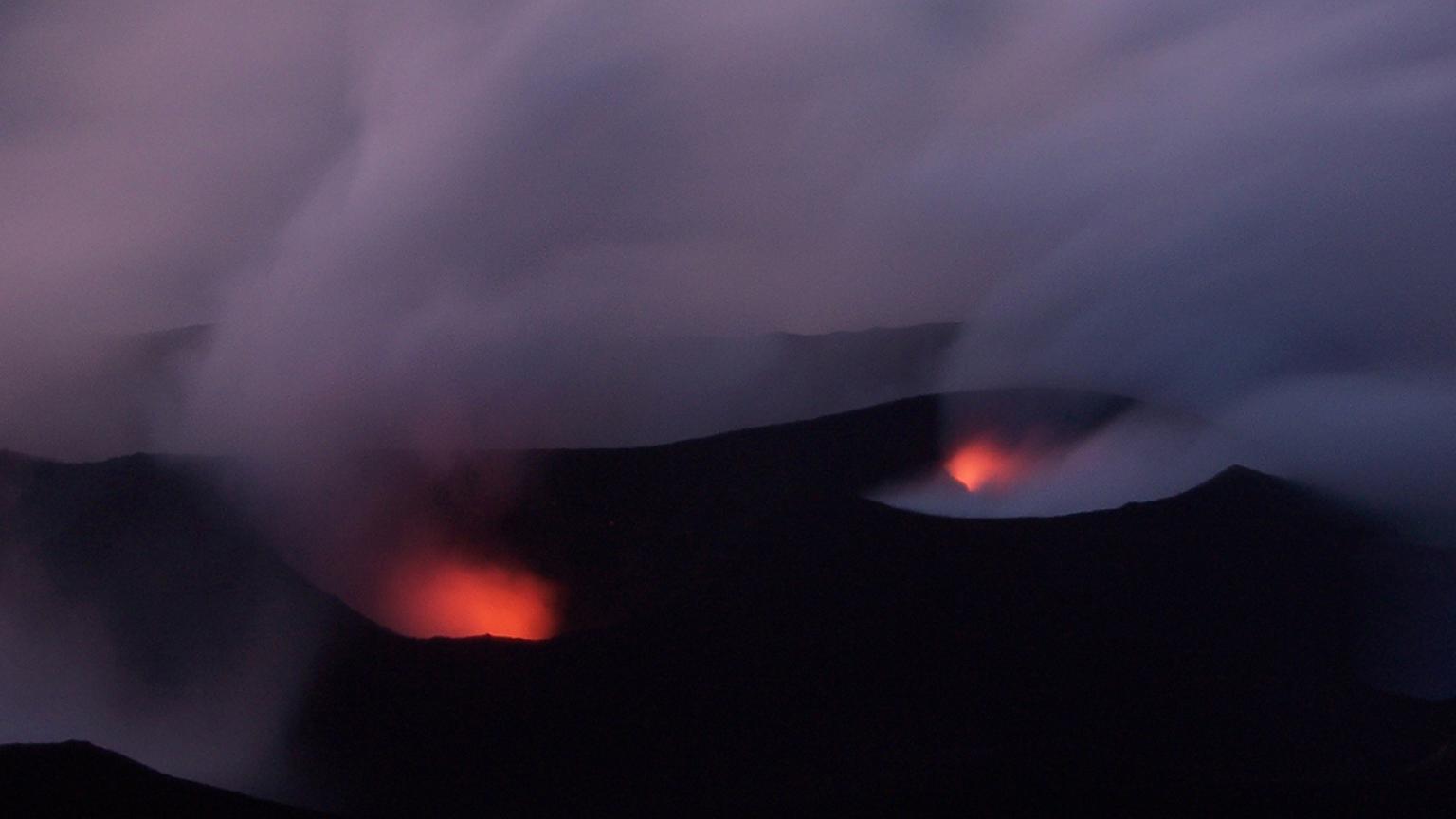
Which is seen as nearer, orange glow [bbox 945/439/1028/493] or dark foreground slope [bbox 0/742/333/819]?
dark foreground slope [bbox 0/742/333/819]

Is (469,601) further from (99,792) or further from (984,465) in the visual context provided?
(984,465)

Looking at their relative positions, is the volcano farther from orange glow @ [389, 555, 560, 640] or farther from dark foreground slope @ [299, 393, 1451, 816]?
orange glow @ [389, 555, 560, 640]

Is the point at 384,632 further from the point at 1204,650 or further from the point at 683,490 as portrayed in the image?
the point at 1204,650

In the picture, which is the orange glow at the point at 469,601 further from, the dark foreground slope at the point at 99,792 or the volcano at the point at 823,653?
the dark foreground slope at the point at 99,792

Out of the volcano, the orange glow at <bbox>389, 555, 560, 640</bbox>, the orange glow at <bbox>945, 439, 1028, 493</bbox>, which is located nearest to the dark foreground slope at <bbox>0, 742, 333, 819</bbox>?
the volcano

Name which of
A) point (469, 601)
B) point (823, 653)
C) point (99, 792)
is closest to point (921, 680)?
point (823, 653)

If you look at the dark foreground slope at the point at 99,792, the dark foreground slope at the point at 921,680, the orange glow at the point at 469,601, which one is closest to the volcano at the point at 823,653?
the dark foreground slope at the point at 921,680
